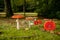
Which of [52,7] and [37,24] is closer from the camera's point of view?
[37,24]

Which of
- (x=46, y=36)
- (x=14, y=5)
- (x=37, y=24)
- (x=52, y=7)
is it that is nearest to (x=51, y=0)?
(x=52, y=7)

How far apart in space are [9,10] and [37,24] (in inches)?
321

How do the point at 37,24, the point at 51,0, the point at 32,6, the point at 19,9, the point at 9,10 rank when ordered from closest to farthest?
1. the point at 37,24
2. the point at 9,10
3. the point at 51,0
4. the point at 32,6
5. the point at 19,9

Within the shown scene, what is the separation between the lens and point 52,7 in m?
21.3

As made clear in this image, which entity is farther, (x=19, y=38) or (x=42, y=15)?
(x=42, y=15)

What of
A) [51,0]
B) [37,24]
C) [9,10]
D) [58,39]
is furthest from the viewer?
[51,0]

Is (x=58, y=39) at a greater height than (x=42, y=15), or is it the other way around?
(x=58, y=39)

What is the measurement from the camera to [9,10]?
1942cm

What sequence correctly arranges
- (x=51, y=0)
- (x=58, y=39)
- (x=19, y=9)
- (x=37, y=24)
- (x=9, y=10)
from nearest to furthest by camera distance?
(x=58, y=39)
(x=37, y=24)
(x=9, y=10)
(x=51, y=0)
(x=19, y=9)

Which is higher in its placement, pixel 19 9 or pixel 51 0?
pixel 51 0

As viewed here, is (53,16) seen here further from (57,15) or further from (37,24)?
(37,24)

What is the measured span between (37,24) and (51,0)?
31.6 ft

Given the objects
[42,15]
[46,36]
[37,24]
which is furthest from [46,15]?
[46,36]

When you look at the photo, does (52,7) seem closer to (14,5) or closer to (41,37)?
(14,5)
